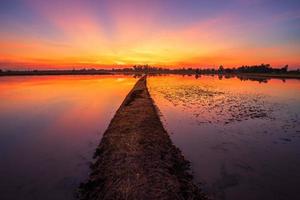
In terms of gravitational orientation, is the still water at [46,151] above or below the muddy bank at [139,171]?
below

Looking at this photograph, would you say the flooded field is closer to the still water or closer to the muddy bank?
the muddy bank

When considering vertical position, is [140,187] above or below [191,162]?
above

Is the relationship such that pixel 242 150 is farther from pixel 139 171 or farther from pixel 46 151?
pixel 46 151

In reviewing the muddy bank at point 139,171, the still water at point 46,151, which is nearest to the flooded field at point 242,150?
the muddy bank at point 139,171

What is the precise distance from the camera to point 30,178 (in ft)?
31.4

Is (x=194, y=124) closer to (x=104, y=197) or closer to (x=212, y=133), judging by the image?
(x=212, y=133)

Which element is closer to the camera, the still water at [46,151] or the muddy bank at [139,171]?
the muddy bank at [139,171]

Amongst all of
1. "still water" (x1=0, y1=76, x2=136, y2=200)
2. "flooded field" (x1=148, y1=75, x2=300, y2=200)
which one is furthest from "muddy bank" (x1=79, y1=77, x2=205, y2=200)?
"flooded field" (x1=148, y1=75, x2=300, y2=200)

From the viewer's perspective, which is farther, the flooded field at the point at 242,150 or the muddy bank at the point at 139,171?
the flooded field at the point at 242,150

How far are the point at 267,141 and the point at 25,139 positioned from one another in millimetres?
16443

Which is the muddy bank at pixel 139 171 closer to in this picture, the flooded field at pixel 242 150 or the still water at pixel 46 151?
the still water at pixel 46 151

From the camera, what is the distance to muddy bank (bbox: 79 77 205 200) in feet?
24.3

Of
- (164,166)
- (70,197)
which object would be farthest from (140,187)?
(70,197)

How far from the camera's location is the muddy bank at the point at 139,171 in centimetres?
742
